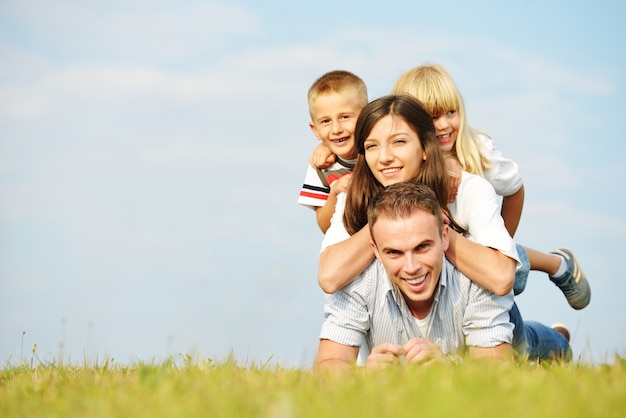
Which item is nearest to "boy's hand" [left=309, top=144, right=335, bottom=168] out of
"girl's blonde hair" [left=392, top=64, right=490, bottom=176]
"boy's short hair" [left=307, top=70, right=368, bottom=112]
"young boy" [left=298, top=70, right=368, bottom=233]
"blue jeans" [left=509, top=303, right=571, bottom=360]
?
"young boy" [left=298, top=70, right=368, bottom=233]

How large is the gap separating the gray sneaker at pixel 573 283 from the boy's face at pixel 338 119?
11.0 ft

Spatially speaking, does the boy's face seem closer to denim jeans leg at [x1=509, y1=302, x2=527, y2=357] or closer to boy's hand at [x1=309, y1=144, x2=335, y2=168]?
boy's hand at [x1=309, y1=144, x2=335, y2=168]

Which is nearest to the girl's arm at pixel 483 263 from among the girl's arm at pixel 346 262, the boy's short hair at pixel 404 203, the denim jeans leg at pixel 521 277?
the boy's short hair at pixel 404 203

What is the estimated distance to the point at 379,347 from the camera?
588cm

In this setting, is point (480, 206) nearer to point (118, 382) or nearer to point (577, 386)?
point (577, 386)

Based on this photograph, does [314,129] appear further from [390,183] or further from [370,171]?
[390,183]

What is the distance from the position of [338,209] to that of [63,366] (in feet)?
9.29

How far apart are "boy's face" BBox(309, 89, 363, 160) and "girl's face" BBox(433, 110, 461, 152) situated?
95cm

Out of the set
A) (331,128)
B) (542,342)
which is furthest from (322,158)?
(542,342)

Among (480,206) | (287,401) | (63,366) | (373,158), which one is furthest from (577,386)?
(63,366)

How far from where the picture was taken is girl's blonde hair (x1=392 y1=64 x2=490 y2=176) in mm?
7852

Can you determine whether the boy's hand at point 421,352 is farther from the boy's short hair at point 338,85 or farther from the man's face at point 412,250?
the boy's short hair at point 338,85

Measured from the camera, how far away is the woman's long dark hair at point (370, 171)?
22.1 feet

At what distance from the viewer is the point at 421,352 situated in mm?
5695
